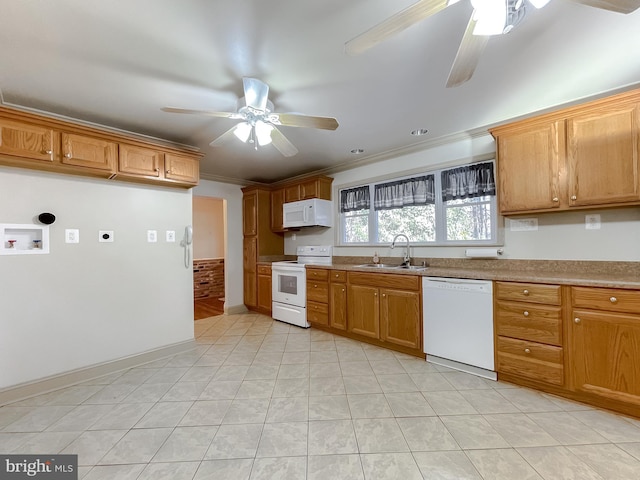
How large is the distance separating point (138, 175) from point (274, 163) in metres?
1.80

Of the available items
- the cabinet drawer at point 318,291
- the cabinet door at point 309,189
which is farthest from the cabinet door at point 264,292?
the cabinet door at point 309,189

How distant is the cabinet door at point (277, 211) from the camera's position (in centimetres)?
473

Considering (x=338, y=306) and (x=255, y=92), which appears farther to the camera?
(x=338, y=306)

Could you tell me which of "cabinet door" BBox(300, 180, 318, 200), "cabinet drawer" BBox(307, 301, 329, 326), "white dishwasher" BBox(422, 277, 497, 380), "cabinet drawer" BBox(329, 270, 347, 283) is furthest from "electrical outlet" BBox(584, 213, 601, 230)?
"cabinet door" BBox(300, 180, 318, 200)

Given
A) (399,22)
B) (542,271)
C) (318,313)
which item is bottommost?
(318,313)

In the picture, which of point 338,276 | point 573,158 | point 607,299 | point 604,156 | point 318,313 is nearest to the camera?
point 607,299

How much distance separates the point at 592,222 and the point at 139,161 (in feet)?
13.7

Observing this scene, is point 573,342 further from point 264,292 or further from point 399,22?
point 264,292

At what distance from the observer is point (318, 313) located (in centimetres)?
374

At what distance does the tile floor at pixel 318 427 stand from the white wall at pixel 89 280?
33 centimetres

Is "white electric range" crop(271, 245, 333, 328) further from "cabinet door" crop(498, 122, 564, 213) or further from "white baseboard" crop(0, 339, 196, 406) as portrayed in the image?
"cabinet door" crop(498, 122, 564, 213)

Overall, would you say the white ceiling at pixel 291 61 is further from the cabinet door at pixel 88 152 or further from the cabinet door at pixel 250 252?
the cabinet door at pixel 250 252

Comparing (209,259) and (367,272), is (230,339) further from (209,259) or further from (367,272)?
(209,259)

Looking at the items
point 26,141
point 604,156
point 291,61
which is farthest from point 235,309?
point 604,156
